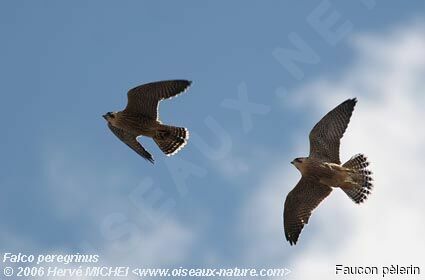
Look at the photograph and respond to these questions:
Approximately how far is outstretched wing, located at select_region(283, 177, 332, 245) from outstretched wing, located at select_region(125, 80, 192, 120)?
255 centimetres

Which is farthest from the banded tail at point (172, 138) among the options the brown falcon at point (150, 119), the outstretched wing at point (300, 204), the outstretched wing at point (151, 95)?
the outstretched wing at point (300, 204)

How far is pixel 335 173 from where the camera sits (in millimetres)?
15508

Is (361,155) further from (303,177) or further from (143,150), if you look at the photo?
(143,150)

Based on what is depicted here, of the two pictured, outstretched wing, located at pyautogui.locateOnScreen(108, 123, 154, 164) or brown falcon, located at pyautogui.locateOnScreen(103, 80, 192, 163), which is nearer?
brown falcon, located at pyautogui.locateOnScreen(103, 80, 192, 163)

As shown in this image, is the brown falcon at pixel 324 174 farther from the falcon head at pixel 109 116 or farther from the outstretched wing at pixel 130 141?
the falcon head at pixel 109 116

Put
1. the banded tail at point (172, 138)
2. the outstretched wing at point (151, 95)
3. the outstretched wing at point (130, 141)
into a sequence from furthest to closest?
the outstretched wing at point (130, 141) < the banded tail at point (172, 138) < the outstretched wing at point (151, 95)

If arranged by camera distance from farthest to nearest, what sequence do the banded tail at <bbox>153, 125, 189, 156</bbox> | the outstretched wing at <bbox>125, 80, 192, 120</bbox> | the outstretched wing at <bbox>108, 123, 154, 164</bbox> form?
1. the outstretched wing at <bbox>108, 123, 154, 164</bbox>
2. the banded tail at <bbox>153, 125, 189, 156</bbox>
3. the outstretched wing at <bbox>125, 80, 192, 120</bbox>

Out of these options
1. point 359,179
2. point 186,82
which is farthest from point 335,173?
point 186,82

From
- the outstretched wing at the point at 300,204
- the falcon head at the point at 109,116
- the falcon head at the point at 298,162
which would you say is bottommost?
the outstretched wing at the point at 300,204

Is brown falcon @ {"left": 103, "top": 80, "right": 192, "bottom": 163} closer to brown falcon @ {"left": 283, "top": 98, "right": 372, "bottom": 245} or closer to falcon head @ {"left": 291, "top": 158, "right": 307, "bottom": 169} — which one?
falcon head @ {"left": 291, "top": 158, "right": 307, "bottom": 169}

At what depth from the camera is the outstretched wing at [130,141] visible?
16375 millimetres

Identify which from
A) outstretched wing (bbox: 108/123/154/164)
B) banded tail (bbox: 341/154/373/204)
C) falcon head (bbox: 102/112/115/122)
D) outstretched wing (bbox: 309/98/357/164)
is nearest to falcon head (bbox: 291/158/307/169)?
outstretched wing (bbox: 309/98/357/164)

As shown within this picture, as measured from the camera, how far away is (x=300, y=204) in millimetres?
16016

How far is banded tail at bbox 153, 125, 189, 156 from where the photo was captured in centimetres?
1593
